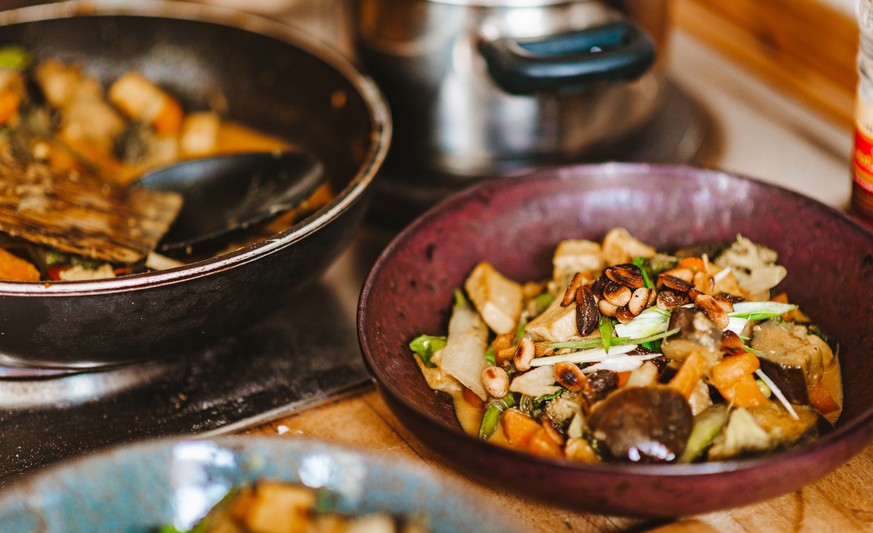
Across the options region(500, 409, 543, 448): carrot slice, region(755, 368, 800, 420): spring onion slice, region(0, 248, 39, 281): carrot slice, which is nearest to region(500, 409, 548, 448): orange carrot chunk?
region(500, 409, 543, 448): carrot slice

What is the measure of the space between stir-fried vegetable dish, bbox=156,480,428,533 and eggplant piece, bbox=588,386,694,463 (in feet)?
0.67

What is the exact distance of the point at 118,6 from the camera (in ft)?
4.60

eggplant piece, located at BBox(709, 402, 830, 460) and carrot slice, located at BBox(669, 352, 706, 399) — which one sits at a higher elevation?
carrot slice, located at BBox(669, 352, 706, 399)

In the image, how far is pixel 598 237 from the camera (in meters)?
1.07

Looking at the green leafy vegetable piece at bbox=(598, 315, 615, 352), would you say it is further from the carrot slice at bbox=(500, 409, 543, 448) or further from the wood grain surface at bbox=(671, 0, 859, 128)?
the wood grain surface at bbox=(671, 0, 859, 128)

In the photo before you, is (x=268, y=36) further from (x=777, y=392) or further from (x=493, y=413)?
(x=777, y=392)

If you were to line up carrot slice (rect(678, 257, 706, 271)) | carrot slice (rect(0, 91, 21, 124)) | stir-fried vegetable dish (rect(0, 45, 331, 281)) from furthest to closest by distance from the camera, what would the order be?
→ carrot slice (rect(0, 91, 21, 124)), stir-fried vegetable dish (rect(0, 45, 331, 281)), carrot slice (rect(678, 257, 706, 271))

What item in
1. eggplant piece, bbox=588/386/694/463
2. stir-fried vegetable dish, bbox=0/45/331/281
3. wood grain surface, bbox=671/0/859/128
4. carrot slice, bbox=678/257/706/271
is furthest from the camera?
wood grain surface, bbox=671/0/859/128

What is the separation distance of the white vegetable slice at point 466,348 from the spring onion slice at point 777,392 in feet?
0.88

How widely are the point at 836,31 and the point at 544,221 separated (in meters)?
0.76

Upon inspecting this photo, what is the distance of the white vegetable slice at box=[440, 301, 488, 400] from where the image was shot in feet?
2.90

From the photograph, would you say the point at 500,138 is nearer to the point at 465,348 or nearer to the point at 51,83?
the point at 465,348

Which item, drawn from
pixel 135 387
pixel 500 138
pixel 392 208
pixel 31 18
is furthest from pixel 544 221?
pixel 31 18

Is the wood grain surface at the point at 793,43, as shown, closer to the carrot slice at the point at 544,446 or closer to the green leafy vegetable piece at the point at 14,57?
the carrot slice at the point at 544,446
